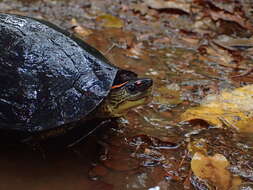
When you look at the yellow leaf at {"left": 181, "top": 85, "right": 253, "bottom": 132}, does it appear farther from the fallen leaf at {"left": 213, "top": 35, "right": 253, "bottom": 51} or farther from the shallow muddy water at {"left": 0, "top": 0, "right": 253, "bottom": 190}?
the fallen leaf at {"left": 213, "top": 35, "right": 253, "bottom": 51}

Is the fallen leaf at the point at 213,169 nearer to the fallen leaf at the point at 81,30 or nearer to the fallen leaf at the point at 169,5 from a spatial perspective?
the fallen leaf at the point at 81,30

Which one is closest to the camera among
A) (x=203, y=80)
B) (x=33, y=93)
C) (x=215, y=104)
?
(x=33, y=93)

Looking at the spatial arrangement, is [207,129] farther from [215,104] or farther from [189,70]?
[189,70]

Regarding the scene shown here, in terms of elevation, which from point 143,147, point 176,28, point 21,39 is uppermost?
point 21,39

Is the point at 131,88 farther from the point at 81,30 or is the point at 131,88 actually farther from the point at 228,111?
the point at 81,30

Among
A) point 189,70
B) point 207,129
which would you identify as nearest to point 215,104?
point 207,129

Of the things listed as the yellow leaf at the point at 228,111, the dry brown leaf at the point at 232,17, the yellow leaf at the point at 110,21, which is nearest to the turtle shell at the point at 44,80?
the yellow leaf at the point at 228,111
